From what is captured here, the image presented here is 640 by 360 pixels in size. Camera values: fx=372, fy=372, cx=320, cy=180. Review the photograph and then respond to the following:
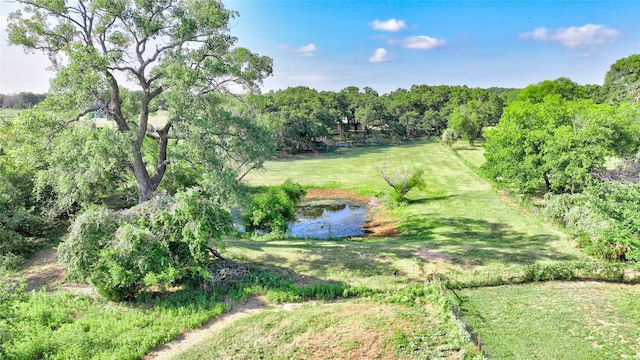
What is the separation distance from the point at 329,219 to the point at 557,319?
1954cm

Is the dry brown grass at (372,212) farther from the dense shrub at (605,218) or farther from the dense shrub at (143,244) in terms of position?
the dense shrub at (143,244)

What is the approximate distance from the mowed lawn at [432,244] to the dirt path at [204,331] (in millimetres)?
2698

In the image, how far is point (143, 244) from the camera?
509 inches

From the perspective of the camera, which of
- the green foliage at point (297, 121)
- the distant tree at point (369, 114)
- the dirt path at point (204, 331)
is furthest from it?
the distant tree at point (369, 114)

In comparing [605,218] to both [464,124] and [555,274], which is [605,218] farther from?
[464,124]

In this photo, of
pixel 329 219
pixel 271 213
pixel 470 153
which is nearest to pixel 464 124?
pixel 470 153

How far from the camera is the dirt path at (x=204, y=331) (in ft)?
34.7

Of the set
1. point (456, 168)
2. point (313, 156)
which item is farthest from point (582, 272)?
point (313, 156)

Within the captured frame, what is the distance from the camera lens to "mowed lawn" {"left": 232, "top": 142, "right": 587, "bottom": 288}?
16.1 metres

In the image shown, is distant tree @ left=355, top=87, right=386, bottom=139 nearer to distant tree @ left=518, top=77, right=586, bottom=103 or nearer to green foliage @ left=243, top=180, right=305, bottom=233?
distant tree @ left=518, top=77, right=586, bottom=103

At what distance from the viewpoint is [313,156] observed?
63094 mm

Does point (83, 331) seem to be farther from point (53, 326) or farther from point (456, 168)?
point (456, 168)

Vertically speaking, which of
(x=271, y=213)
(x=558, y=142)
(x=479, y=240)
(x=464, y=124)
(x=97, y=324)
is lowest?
(x=479, y=240)

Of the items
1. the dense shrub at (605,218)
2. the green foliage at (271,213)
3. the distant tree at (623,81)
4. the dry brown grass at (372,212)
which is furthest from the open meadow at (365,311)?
the distant tree at (623,81)
